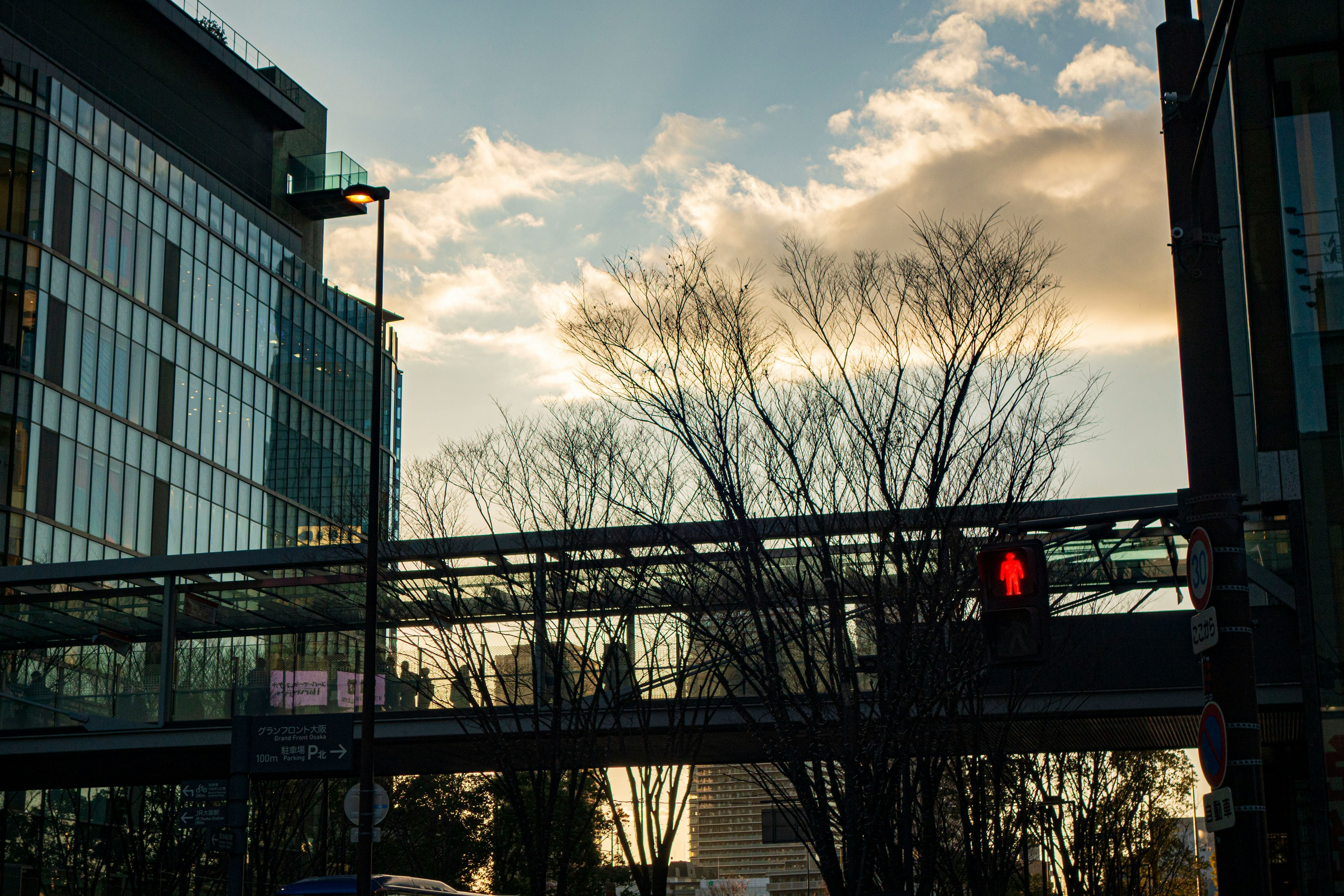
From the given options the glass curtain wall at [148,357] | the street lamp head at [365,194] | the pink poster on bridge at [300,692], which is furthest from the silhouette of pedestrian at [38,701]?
the glass curtain wall at [148,357]

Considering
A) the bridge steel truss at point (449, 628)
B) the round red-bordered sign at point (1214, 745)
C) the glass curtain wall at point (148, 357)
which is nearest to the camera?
the round red-bordered sign at point (1214, 745)

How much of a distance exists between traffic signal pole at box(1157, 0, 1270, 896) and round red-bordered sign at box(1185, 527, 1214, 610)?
3cm

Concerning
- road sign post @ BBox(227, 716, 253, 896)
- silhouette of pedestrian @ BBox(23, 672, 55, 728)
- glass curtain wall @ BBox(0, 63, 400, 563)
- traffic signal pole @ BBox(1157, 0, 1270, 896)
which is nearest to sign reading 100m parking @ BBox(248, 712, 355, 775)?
road sign post @ BBox(227, 716, 253, 896)

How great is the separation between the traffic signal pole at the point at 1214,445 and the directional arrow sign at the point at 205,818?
1805 centimetres

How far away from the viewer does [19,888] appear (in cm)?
4612

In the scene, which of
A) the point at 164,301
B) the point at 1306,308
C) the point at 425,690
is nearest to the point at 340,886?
Answer: the point at 425,690

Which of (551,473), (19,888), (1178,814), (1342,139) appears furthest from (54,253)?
(1342,139)

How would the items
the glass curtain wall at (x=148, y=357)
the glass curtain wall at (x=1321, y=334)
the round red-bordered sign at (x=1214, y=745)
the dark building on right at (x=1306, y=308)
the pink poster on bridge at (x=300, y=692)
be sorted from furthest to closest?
the glass curtain wall at (x=148, y=357) < the pink poster on bridge at (x=300, y=692) < the dark building on right at (x=1306, y=308) < the glass curtain wall at (x=1321, y=334) < the round red-bordered sign at (x=1214, y=745)

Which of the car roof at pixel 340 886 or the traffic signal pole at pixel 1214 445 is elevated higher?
the traffic signal pole at pixel 1214 445

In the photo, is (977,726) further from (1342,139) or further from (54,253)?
(54,253)

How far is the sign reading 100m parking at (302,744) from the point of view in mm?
21250

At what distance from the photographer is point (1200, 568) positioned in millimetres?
7660

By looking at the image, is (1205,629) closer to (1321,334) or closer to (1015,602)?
(1015,602)

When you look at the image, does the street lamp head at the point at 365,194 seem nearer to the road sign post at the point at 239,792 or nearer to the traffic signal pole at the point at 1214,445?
the road sign post at the point at 239,792
